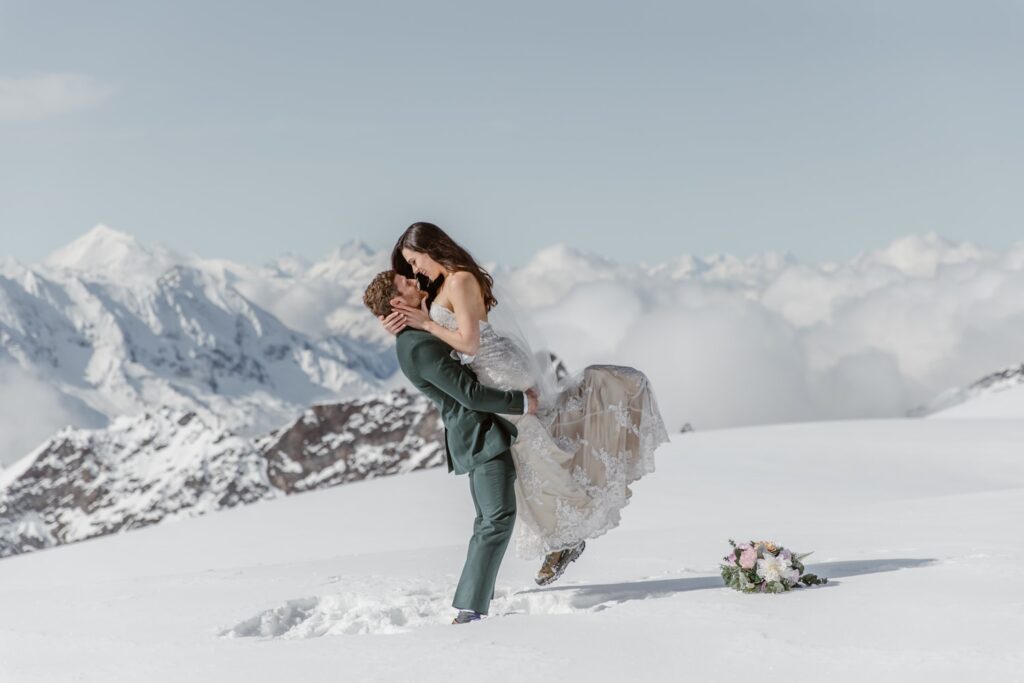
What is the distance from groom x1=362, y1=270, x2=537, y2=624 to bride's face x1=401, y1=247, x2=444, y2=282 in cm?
9

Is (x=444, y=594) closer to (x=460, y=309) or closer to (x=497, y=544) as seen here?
(x=497, y=544)

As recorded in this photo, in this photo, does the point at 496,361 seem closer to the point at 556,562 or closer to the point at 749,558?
the point at 556,562

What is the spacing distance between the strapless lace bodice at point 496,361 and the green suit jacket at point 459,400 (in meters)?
0.12

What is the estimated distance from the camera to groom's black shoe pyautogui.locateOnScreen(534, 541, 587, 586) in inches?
282

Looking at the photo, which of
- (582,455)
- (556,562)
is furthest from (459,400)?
(556,562)

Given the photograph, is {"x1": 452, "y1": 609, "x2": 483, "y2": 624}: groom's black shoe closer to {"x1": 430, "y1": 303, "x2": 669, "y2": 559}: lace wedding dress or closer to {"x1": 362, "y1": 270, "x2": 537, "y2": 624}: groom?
{"x1": 362, "y1": 270, "x2": 537, "y2": 624}: groom

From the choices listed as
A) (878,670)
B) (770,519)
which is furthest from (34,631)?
(770,519)

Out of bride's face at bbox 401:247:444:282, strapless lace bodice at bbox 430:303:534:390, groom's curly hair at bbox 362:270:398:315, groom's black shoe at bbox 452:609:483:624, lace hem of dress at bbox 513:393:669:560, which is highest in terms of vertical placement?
bride's face at bbox 401:247:444:282

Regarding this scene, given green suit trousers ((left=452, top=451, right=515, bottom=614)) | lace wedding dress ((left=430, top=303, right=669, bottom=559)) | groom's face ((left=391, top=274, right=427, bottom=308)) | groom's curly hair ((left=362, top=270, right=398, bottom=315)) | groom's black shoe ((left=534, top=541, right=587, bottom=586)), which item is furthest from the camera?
groom's black shoe ((left=534, top=541, right=587, bottom=586))

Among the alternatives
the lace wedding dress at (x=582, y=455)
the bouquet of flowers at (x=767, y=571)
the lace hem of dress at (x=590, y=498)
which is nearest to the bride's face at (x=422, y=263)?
the lace wedding dress at (x=582, y=455)

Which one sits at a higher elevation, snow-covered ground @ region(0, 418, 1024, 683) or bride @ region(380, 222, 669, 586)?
bride @ region(380, 222, 669, 586)

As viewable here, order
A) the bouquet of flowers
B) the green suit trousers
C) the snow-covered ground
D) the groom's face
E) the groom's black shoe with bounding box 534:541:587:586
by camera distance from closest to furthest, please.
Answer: the snow-covered ground, the groom's face, the green suit trousers, the bouquet of flowers, the groom's black shoe with bounding box 534:541:587:586

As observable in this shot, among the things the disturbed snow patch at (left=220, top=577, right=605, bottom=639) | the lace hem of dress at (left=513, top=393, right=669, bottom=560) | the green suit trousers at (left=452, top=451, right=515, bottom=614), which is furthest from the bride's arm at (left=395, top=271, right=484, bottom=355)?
the disturbed snow patch at (left=220, top=577, right=605, bottom=639)

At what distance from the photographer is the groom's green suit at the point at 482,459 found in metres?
6.32
